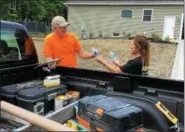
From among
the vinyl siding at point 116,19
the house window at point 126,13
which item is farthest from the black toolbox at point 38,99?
the house window at point 126,13

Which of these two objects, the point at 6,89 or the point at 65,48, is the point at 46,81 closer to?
the point at 6,89

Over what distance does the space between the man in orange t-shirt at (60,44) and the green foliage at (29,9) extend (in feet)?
41.4

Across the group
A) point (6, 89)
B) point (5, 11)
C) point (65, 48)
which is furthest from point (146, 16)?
point (6, 89)

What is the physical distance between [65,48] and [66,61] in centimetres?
20

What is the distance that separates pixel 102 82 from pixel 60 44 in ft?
4.88

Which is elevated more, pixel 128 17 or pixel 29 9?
pixel 29 9

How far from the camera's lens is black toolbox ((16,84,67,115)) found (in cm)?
285

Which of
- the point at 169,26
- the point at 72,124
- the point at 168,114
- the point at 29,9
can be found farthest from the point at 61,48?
the point at 169,26

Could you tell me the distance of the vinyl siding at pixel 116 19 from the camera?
27344 mm

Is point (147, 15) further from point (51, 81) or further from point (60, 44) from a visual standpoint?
point (51, 81)

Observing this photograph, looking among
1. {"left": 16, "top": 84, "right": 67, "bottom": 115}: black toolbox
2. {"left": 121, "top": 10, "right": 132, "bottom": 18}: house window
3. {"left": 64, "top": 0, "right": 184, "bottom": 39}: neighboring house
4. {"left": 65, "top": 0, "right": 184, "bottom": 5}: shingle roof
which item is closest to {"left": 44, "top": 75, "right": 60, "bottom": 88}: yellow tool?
{"left": 16, "top": 84, "right": 67, "bottom": 115}: black toolbox

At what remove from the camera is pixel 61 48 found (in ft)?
15.1

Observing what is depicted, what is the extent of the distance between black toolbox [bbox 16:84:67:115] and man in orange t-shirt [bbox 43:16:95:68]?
1421 millimetres

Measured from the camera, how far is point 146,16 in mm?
27875
